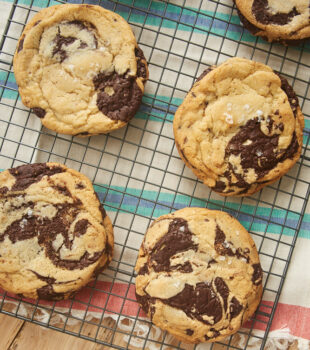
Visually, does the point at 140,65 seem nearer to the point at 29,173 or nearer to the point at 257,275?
the point at 29,173

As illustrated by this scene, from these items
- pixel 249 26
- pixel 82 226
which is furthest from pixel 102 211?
pixel 249 26

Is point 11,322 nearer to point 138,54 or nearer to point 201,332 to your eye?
point 201,332

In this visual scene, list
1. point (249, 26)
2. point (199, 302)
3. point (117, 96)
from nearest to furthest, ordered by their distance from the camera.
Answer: point (199, 302), point (117, 96), point (249, 26)

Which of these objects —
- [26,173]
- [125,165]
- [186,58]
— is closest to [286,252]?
[125,165]

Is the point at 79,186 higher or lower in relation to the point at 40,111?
lower

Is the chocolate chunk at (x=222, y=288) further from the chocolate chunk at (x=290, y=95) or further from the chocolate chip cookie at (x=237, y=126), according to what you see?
the chocolate chunk at (x=290, y=95)
